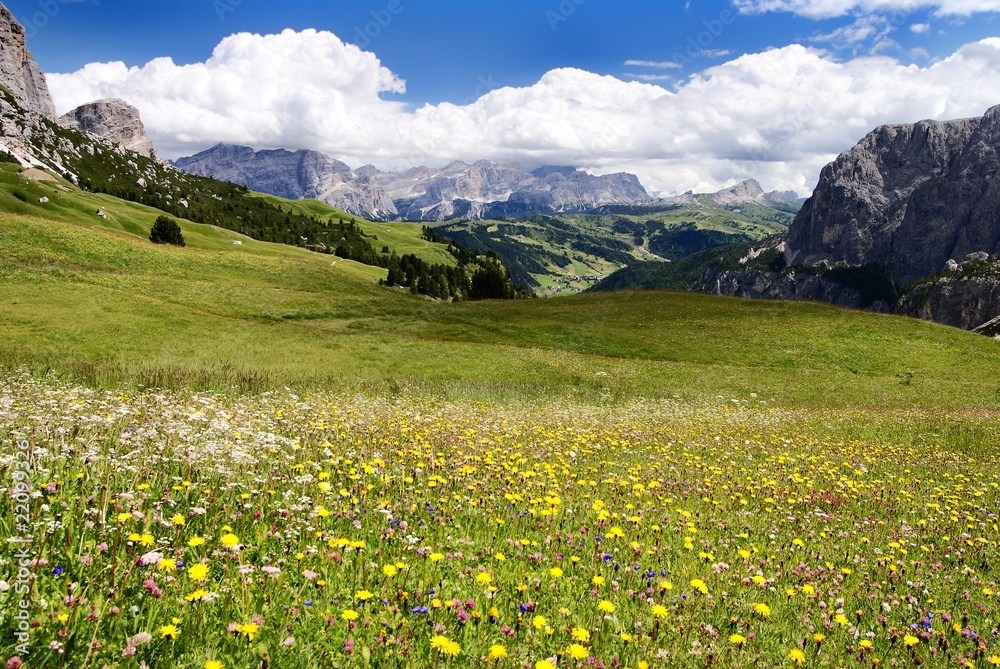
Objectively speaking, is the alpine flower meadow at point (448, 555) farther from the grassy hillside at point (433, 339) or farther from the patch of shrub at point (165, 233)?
the patch of shrub at point (165, 233)

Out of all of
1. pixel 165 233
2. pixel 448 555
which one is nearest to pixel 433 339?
pixel 448 555

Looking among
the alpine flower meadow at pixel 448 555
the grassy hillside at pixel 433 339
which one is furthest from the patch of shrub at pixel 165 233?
the alpine flower meadow at pixel 448 555

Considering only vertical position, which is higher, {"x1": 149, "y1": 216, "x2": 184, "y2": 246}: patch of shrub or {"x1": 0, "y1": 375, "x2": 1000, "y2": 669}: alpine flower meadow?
{"x1": 149, "y1": 216, "x2": 184, "y2": 246}: patch of shrub

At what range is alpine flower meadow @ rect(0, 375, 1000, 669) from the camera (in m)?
4.29

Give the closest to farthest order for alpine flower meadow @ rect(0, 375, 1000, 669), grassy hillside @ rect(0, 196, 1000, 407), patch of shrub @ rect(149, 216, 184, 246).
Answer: alpine flower meadow @ rect(0, 375, 1000, 669) < grassy hillside @ rect(0, 196, 1000, 407) < patch of shrub @ rect(149, 216, 184, 246)

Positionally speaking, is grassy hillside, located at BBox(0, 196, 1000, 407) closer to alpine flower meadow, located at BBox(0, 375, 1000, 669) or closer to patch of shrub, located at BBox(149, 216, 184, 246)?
alpine flower meadow, located at BBox(0, 375, 1000, 669)

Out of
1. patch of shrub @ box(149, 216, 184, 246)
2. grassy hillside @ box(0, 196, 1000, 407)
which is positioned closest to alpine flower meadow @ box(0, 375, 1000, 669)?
grassy hillside @ box(0, 196, 1000, 407)

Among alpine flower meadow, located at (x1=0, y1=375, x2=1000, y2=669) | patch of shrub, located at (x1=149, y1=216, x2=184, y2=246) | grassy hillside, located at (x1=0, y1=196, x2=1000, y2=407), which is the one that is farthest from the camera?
patch of shrub, located at (x1=149, y1=216, x2=184, y2=246)

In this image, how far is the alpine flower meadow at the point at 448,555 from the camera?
4289 mm

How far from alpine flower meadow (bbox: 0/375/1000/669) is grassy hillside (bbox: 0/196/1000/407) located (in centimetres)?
1801

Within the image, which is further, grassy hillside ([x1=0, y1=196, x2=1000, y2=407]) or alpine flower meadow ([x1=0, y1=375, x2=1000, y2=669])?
grassy hillside ([x1=0, y1=196, x2=1000, y2=407])

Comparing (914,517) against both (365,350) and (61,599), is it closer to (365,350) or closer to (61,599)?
(61,599)

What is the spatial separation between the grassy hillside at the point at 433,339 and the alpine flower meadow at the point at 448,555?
18010 millimetres

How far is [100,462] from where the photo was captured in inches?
265
